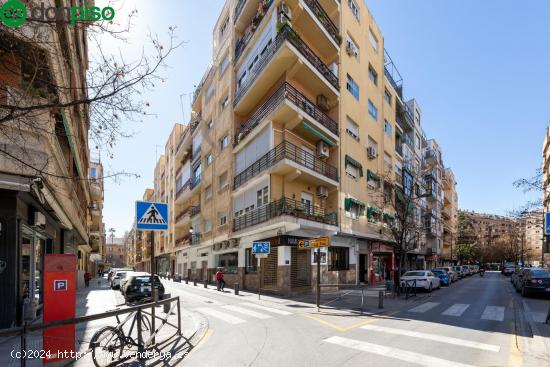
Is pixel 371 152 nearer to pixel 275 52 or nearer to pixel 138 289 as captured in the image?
pixel 275 52

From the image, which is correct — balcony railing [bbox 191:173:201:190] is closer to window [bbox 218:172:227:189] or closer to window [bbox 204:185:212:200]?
window [bbox 204:185:212:200]

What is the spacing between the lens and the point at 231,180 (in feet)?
90.1

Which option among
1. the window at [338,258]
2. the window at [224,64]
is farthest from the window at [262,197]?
the window at [224,64]

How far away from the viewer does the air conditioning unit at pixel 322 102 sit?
82.2ft

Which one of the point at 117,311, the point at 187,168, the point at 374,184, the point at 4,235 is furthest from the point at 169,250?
the point at 117,311

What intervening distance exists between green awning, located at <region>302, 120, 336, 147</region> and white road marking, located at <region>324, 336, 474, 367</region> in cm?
1533

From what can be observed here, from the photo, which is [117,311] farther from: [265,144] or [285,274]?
[265,144]

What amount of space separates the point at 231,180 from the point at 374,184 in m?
12.5

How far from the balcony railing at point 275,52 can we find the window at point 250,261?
A: 1102cm

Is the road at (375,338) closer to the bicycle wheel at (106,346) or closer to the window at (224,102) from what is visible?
the bicycle wheel at (106,346)

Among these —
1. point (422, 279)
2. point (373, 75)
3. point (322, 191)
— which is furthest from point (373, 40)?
point (422, 279)

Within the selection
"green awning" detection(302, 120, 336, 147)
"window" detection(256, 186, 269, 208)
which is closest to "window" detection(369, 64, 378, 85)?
"green awning" detection(302, 120, 336, 147)

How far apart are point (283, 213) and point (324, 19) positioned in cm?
1361

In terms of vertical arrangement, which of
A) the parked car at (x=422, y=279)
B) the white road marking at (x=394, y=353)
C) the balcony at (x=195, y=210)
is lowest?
the parked car at (x=422, y=279)
